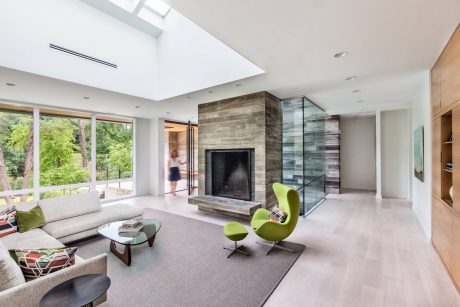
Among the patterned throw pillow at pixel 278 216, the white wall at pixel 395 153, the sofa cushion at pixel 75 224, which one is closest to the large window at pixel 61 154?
the sofa cushion at pixel 75 224

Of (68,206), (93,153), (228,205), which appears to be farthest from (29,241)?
(93,153)

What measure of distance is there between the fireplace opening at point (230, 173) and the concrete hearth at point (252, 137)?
0.13 meters

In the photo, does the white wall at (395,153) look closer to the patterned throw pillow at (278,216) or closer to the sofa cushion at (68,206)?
the patterned throw pillow at (278,216)

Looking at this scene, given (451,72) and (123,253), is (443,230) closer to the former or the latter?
(451,72)

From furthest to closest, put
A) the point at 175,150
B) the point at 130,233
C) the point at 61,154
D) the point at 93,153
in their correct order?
the point at 175,150, the point at 93,153, the point at 61,154, the point at 130,233

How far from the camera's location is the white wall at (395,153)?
20.6 ft

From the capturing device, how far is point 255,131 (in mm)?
4465

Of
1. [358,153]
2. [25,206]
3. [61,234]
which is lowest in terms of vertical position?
[61,234]

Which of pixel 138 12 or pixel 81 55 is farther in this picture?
pixel 138 12

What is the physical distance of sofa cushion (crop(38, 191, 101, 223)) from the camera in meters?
3.39

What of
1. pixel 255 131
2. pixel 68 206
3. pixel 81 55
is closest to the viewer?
pixel 68 206

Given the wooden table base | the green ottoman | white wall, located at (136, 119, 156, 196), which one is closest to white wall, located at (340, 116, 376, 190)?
the green ottoman

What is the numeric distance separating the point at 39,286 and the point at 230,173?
149 inches

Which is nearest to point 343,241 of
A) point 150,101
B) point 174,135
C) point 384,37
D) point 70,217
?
point 384,37
